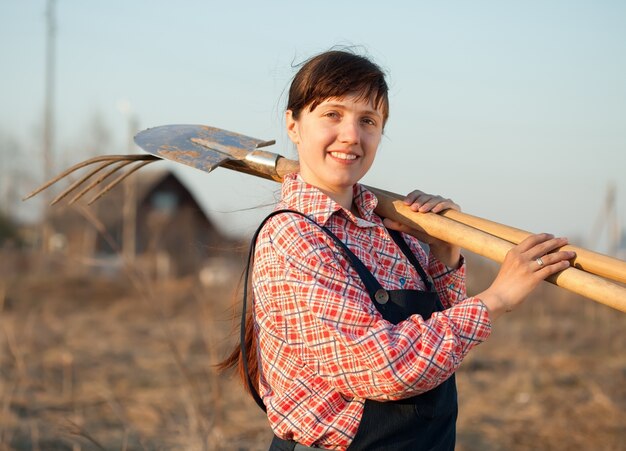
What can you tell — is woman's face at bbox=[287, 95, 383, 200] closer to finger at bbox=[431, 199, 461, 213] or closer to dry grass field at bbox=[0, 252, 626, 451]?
finger at bbox=[431, 199, 461, 213]

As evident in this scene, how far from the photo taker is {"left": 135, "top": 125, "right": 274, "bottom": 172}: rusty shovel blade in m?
2.34

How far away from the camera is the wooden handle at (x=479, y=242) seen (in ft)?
5.82

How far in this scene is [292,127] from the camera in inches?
83.4

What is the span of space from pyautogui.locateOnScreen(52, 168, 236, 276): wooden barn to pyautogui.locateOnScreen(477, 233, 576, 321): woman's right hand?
38.9 ft

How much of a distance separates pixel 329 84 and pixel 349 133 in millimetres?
133

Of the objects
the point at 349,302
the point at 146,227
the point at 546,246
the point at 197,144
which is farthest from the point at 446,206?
the point at 146,227

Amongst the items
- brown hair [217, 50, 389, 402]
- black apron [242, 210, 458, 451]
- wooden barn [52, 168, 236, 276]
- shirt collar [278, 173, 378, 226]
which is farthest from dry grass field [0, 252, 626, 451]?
wooden barn [52, 168, 236, 276]

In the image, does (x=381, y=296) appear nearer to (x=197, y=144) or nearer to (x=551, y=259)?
(x=551, y=259)

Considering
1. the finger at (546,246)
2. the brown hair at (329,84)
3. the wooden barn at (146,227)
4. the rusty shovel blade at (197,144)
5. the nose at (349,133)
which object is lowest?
the wooden barn at (146,227)

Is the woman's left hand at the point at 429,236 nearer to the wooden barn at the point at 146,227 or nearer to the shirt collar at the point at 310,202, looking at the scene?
the shirt collar at the point at 310,202

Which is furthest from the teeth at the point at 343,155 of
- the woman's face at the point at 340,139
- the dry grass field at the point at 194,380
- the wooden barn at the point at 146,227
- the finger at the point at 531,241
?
the wooden barn at the point at 146,227

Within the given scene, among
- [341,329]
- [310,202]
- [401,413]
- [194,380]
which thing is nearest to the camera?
[341,329]

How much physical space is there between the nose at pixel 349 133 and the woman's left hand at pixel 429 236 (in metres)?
0.31

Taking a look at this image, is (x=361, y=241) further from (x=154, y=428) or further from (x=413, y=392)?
(x=154, y=428)
